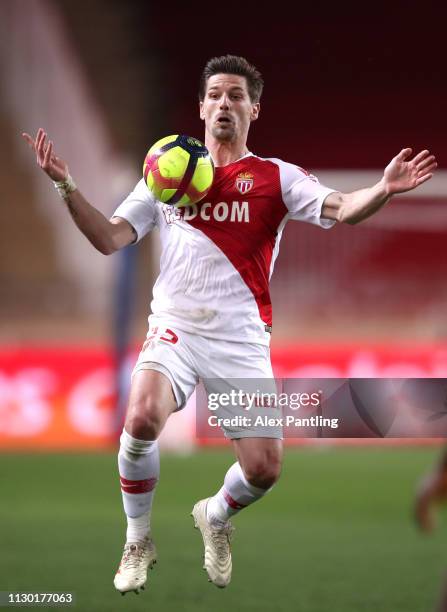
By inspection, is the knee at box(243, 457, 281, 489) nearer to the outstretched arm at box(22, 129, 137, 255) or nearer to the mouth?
the outstretched arm at box(22, 129, 137, 255)

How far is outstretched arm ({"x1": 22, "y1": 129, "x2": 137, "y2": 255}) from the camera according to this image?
4.61 metres

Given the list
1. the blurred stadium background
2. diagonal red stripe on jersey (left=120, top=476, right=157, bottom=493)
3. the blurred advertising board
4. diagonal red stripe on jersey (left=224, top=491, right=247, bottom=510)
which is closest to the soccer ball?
diagonal red stripe on jersey (left=120, top=476, right=157, bottom=493)

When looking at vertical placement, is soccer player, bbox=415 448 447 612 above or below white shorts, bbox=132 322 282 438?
below

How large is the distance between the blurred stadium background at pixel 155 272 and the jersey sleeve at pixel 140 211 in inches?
50.3

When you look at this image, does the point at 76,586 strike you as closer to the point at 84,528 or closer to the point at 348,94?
the point at 84,528

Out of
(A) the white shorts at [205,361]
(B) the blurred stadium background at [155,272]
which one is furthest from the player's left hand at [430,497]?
(B) the blurred stadium background at [155,272]

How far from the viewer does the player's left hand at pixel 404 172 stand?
4543 millimetres

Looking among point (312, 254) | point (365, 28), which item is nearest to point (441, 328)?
point (312, 254)

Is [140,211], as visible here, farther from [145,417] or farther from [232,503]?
[232,503]

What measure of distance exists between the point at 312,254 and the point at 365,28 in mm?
9068

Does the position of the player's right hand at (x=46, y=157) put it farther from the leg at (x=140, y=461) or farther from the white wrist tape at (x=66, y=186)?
the leg at (x=140, y=461)

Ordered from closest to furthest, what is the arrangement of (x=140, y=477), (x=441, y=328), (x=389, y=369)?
(x=140, y=477)
(x=389, y=369)
(x=441, y=328)

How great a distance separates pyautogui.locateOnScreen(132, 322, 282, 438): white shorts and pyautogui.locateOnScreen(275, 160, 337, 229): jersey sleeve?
22.3 inches

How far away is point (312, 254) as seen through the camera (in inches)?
630
